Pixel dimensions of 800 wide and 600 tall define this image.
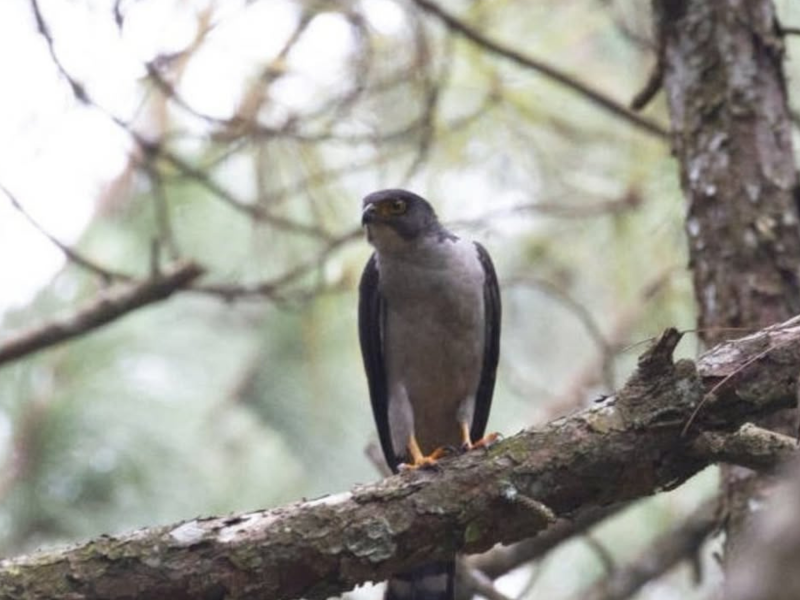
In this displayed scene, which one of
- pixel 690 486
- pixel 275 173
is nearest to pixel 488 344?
pixel 275 173

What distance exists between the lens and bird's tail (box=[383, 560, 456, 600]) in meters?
3.57

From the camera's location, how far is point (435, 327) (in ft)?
14.4

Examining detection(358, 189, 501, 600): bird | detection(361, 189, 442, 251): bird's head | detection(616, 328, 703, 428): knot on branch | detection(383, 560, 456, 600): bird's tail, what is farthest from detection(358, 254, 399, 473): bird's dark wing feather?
detection(616, 328, 703, 428): knot on branch

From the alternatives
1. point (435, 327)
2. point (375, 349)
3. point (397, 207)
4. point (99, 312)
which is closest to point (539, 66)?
point (397, 207)

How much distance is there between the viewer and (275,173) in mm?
5309

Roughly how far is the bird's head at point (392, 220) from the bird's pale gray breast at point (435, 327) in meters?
0.07

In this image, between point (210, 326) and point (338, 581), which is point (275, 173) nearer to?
point (210, 326)

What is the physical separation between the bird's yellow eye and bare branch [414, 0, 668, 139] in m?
0.90

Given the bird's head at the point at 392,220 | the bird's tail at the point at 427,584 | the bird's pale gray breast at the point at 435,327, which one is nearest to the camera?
the bird's tail at the point at 427,584

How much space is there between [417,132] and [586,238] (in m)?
1.47

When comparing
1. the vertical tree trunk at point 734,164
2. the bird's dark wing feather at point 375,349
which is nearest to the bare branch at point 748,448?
the vertical tree trunk at point 734,164

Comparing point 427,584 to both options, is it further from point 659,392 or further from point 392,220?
point 392,220

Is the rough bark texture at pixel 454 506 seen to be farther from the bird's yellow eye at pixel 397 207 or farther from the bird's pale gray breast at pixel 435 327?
the bird's yellow eye at pixel 397 207

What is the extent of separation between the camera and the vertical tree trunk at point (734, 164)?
13.0ft
